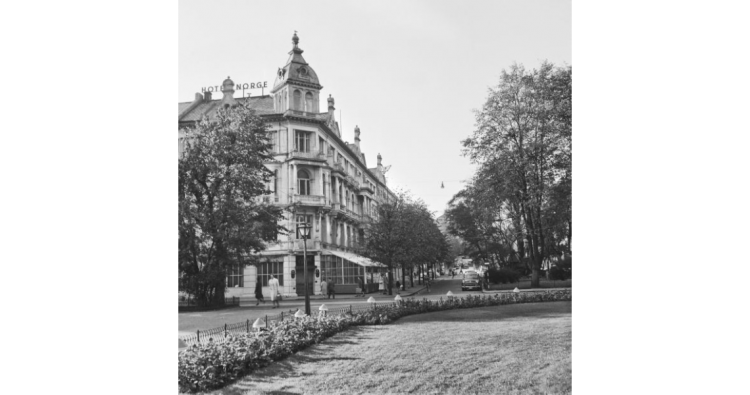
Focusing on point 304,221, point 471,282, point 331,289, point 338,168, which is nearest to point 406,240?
point 471,282

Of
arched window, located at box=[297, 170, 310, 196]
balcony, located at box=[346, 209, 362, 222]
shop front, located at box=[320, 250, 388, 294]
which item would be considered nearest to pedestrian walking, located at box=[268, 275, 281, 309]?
shop front, located at box=[320, 250, 388, 294]

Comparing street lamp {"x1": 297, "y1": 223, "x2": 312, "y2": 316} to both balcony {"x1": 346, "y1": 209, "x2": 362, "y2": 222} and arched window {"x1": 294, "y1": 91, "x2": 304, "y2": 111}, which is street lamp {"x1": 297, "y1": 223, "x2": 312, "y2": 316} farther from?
arched window {"x1": 294, "y1": 91, "x2": 304, "y2": 111}

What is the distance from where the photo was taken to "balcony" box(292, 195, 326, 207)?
18.4 feet

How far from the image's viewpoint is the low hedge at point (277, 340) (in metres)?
4.03

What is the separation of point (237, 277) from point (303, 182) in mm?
1330

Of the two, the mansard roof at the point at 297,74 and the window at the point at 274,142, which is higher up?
the mansard roof at the point at 297,74

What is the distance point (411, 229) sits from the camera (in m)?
6.26

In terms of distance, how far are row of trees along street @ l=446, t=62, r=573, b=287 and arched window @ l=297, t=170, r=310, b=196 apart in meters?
1.73

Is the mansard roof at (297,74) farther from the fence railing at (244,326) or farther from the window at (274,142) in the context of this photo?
the fence railing at (244,326)

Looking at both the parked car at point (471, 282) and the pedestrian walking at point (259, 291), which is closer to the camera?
the pedestrian walking at point (259, 291)

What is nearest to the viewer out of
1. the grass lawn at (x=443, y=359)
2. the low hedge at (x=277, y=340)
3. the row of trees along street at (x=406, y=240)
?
the low hedge at (x=277, y=340)

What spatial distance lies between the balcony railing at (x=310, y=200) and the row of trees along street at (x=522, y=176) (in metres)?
A: 1.54

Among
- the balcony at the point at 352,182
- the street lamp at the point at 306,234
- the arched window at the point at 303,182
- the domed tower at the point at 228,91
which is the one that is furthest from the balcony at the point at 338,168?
the domed tower at the point at 228,91
